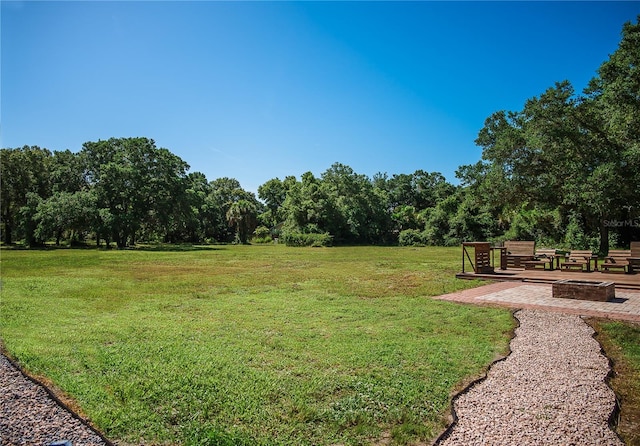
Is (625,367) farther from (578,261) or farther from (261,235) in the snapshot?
(261,235)

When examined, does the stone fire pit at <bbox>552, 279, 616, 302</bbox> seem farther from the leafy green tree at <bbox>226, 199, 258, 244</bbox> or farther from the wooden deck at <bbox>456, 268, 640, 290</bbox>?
the leafy green tree at <bbox>226, 199, 258, 244</bbox>

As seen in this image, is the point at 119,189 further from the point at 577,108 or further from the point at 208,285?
the point at 577,108

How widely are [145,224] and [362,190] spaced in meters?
28.2

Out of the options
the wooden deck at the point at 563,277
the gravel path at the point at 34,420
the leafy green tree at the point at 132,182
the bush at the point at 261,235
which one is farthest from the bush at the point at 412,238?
the gravel path at the point at 34,420

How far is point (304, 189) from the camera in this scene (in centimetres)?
4931

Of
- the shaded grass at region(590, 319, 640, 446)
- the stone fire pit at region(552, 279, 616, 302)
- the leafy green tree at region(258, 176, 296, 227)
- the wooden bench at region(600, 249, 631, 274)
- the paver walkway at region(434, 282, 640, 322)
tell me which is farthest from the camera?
the leafy green tree at region(258, 176, 296, 227)

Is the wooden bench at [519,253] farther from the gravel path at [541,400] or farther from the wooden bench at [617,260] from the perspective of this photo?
the gravel path at [541,400]

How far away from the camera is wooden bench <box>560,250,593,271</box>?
44.5 ft

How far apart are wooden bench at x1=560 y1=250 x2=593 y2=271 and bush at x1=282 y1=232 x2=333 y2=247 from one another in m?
29.8

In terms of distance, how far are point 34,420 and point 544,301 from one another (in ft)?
30.1

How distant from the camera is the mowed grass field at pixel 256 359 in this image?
335cm

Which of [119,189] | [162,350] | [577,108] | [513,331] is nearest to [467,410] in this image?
[513,331]

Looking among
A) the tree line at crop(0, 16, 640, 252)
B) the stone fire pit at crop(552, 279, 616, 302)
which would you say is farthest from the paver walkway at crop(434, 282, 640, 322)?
the tree line at crop(0, 16, 640, 252)

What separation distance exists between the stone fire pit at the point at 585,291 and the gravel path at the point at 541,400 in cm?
364
